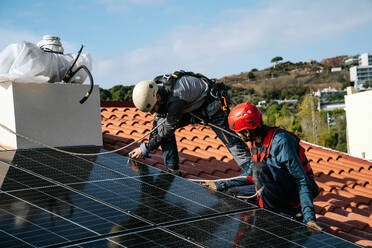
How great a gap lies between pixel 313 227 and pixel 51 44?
396 centimetres

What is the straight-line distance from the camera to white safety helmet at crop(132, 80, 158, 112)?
5180 millimetres

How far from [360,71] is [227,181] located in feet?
416

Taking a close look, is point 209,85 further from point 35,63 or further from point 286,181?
point 35,63

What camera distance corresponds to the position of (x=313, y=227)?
153 inches

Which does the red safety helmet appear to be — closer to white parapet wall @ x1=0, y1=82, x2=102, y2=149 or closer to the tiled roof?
the tiled roof

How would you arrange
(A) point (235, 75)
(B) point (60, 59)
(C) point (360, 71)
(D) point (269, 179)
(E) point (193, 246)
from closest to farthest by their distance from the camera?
(E) point (193, 246) → (D) point (269, 179) → (B) point (60, 59) → (C) point (360, 71) → (A) point (235, 75)

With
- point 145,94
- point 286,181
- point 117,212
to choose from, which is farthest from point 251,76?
point 117,212

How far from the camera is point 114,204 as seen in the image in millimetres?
3662

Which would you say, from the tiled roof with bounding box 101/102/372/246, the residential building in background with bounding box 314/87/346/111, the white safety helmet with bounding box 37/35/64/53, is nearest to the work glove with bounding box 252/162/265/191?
the tiled roof with bounding box 101/102/372/246

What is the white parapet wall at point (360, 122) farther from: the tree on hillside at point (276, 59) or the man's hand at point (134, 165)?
the tree on hillside at point (276, 59)

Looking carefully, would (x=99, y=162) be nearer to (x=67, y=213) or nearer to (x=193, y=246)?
(x=67, y=213)

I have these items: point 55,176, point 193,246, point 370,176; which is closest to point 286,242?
point 193,246

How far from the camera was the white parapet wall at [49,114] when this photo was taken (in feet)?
16.5

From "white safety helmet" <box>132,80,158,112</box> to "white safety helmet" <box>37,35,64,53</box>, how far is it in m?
1.37
